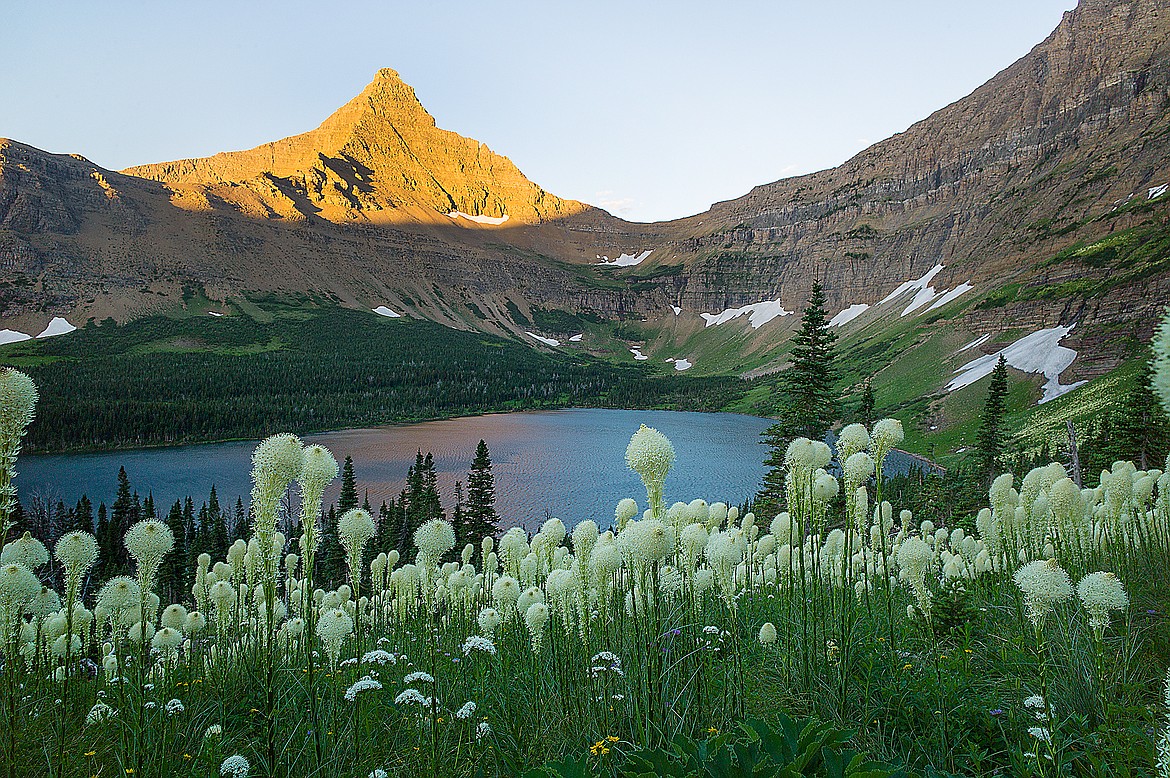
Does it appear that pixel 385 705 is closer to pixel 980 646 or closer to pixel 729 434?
pixel 980 646

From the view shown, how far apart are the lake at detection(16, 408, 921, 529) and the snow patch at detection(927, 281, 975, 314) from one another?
67.8m

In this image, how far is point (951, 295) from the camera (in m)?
165

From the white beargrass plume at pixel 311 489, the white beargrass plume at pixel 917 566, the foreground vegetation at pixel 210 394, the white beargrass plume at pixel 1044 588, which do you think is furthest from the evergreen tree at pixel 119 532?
the foreground vegetation at pixel 210 394

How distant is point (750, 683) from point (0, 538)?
5887 mm

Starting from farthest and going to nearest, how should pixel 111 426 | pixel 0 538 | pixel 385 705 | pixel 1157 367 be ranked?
pixel 111 426
pixel 385 705
pixel 0 538
pixel 1157 367

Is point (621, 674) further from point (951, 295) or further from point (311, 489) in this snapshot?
point (951, 295)

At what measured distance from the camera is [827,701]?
5137 millimetres

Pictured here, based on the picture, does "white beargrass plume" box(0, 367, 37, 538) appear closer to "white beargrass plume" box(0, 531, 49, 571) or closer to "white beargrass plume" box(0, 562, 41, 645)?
"white beargrass plume" box(0, 562, 41, 645)

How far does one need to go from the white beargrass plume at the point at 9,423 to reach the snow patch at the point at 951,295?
7320 inches

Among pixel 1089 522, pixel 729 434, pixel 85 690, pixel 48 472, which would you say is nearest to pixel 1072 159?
pixel 729 434

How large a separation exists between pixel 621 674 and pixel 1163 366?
4.19 metres

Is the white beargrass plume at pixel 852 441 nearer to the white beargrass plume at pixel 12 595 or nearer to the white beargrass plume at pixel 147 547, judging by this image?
the white beargrass plume at pixel 147 547

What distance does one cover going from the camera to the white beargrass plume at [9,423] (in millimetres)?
3680

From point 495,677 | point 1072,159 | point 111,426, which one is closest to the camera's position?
point 495,677
